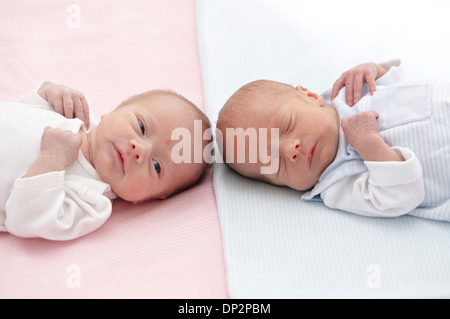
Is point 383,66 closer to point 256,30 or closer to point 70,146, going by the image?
point 256,30

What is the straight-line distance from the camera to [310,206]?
4.38 feet

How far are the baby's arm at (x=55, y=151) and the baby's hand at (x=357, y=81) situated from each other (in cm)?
76

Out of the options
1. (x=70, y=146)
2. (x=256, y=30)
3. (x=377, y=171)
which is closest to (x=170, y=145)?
(x=70, y=146)

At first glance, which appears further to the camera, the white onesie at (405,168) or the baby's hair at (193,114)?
the baby's hair at (193,114)

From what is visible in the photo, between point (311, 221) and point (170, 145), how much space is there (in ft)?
1.32

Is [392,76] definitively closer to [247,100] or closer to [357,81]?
[357,81]

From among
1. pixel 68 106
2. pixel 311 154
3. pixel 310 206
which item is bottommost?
pixel 310 206

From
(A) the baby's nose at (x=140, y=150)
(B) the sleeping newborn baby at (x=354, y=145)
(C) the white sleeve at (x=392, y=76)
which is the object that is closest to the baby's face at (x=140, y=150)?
(A) the baby's nose at (x=140, y=150)

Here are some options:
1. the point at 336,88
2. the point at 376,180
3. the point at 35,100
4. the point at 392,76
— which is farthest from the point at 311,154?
the point at 35,100

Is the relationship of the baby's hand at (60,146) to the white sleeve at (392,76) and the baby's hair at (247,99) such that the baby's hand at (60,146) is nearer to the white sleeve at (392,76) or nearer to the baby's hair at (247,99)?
the baby's hair at (247,99)

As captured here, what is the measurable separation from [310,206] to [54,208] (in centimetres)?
64

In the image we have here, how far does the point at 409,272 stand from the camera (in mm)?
1164

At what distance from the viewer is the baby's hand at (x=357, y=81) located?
149 centimetres
